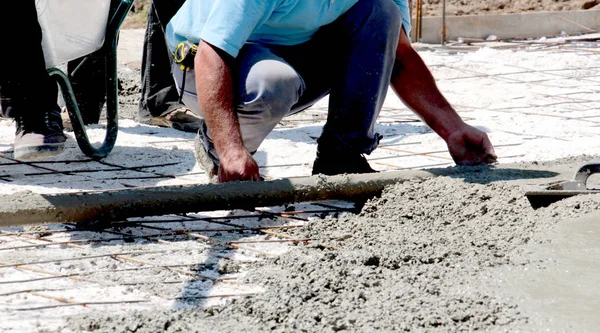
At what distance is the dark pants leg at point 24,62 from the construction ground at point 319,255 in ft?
0.86

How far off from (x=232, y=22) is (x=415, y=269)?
97 centimetres

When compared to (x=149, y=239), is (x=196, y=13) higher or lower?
higher

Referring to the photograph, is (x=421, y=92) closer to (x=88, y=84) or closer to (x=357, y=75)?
(x=357, y=75)

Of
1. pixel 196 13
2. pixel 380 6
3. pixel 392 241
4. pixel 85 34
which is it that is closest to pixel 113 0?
pixel 85 34

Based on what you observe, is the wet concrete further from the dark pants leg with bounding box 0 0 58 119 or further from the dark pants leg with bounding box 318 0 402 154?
the dark pants leg with bounding box 0 0 58 119

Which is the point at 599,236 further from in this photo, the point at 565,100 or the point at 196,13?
the point at 565,100

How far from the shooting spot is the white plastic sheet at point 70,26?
324 centimetres

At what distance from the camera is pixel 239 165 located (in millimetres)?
2467

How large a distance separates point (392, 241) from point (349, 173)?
2.05ft

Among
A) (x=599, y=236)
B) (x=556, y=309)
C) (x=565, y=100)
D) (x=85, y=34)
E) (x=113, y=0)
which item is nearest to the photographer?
(x=556, y=309)

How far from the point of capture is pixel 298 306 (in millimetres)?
1824

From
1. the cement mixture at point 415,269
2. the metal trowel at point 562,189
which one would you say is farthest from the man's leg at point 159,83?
the metal trowel at point 562,189

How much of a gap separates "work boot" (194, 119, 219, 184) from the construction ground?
0.63 feet

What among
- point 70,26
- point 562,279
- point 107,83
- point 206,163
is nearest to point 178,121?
point 107,83
